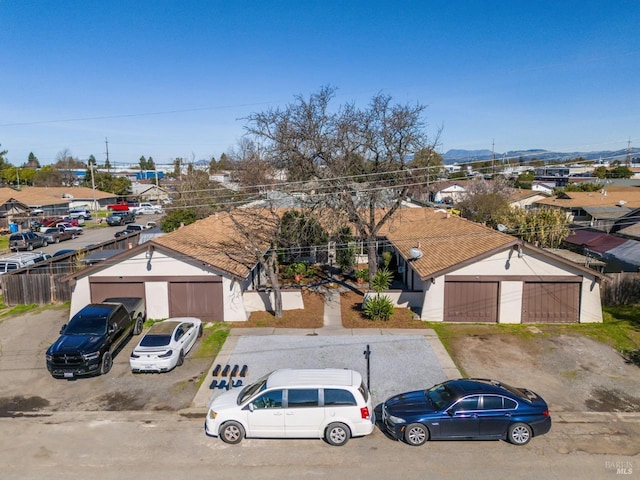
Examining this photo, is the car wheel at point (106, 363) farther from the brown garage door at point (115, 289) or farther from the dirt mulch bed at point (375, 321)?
the dirt mulch bed at point (375, 321)

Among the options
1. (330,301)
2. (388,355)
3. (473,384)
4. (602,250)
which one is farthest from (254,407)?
(602,250)

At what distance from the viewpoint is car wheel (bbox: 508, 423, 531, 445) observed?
35.1 ft

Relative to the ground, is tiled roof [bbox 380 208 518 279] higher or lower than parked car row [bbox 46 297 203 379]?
higher

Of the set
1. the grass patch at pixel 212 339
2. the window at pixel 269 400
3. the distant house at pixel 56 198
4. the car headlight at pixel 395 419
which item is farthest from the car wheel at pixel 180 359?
the distant house at pixel 56 198

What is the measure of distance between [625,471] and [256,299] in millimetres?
15115

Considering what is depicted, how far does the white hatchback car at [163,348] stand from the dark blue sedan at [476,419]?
25.9 feet

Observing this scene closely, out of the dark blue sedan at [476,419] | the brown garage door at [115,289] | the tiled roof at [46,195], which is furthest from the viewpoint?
the tiled roof at [46,195]

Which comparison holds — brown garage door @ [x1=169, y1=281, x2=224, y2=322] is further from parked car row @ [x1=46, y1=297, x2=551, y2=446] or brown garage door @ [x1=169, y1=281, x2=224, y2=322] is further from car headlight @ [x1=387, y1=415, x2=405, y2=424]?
car headlight @ [x1=387, y1=415, x2=405, y2=424]

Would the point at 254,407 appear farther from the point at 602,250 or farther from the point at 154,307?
the point at 602,250

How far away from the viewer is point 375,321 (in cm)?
2003

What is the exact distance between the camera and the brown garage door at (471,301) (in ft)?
65.4

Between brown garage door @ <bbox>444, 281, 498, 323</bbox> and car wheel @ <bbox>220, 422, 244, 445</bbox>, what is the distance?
1183 centimetres

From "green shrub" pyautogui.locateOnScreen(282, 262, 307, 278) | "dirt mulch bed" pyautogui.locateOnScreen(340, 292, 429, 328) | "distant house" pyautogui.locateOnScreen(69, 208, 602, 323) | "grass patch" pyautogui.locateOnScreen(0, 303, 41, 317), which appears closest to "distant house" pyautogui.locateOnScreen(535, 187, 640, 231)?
"distant house" pyautogui.locateOnScreen(69, 208, 602, 323)

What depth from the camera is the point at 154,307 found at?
→ 2045 centimetres
